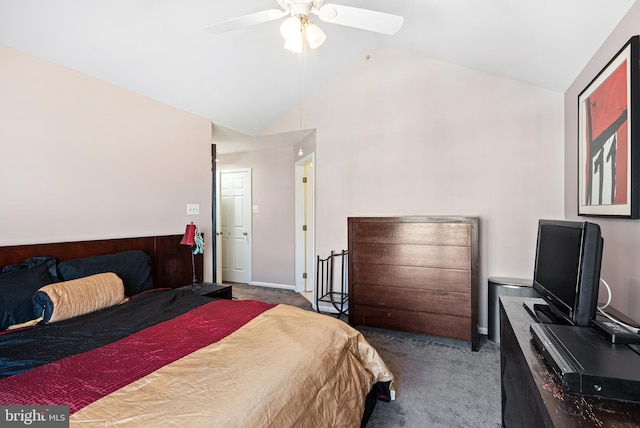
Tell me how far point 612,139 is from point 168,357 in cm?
249

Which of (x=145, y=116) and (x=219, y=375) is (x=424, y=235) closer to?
(x=219, y=375)

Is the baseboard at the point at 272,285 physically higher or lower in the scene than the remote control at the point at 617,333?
lower

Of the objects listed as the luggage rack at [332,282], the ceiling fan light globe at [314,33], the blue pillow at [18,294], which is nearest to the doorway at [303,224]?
the luggage rack at [332,282]

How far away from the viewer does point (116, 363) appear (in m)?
1.20

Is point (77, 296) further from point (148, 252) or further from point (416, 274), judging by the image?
point (416, 274)

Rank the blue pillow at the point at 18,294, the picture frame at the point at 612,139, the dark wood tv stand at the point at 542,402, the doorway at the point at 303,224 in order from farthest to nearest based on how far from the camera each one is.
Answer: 1. the doorway at the point at 303,224
2. the blue pillow at the point at 18,294
3. the picture frame at the point at 612,139
4. the dark wood tv stand at the point at 542,402

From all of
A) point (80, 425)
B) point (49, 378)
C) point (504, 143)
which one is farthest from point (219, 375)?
point (504, 143)

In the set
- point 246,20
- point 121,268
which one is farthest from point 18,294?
point 246,20

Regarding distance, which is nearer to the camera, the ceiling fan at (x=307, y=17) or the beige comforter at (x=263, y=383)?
the beige comforter at (x=263, y=383)

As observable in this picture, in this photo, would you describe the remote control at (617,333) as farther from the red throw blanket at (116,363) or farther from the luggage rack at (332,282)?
the luggage rack at (332,282)

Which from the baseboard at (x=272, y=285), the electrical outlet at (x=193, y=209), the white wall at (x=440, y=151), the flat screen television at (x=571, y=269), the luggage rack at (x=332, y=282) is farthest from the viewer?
the baseboard at (x=272, y=285)

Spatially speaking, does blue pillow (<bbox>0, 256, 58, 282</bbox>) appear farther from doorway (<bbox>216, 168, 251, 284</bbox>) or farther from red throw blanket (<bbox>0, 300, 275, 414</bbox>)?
doorway (<bbox>216, 168, 251, 284</bbox>)

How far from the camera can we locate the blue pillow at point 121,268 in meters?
2.06

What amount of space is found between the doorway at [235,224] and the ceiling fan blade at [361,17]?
3569mm
